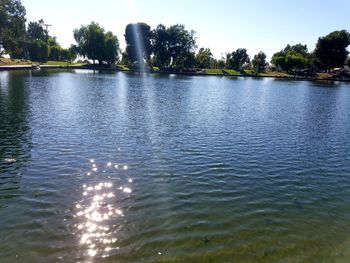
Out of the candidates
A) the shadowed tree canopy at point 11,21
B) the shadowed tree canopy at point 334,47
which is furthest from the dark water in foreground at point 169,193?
the shadowed tree canopy at point 334,47

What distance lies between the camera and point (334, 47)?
585 ft

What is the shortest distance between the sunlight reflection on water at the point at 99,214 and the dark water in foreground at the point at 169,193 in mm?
47

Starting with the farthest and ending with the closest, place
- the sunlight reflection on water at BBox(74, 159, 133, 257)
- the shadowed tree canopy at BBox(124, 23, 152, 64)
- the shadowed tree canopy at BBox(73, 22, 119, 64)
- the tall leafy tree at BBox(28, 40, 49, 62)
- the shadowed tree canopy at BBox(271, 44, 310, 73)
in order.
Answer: the shadowed tree canopy at BBox(124, 23, 152, 64), the tall leafy tree at BBox(28, 40, 49, 62), the shadowed tree canopy at BBox(271, 44, 310, 73), the shadowed tree canopy at BBox(73, 22, 119, 64), the sunlight reflection on water at BBox(74, 159, 133, 257)

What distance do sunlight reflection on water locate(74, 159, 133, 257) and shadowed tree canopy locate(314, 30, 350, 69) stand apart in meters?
190

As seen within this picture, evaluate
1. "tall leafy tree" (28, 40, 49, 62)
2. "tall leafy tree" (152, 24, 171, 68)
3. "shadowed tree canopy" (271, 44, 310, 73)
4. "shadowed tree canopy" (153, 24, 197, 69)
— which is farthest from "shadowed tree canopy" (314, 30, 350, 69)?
"tall leafy tree" (28, 40, 49, 62)

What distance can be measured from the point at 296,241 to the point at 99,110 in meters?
35.4

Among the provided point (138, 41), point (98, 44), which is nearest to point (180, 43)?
point (138, 41)

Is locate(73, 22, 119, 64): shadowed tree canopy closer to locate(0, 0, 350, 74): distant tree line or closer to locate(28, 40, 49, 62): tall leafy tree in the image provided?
locate(0, 0, 350, 74): distant tree line

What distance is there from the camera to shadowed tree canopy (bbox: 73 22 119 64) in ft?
582

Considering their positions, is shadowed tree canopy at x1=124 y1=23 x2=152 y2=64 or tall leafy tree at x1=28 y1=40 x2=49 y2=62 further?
shadowed tree canopy at x1=124 y1=23 x2=152 y2=64

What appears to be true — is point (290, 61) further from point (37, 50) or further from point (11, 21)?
point (37, 50)

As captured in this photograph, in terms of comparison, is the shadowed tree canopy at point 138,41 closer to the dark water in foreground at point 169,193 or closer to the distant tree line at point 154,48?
the distant tree line at point 154,48

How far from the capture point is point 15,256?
11297 millimetres

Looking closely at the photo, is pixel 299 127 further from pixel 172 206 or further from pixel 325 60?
pixel 325 60
